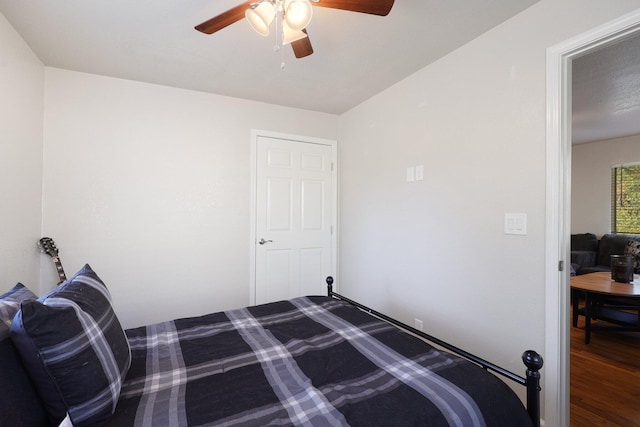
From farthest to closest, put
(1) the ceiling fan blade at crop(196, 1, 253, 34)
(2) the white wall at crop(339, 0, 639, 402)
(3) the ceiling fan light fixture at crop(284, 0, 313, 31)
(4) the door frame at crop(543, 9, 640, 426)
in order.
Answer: (2) the white wall at crop(339, 0, 639, 402) → (4) the door frame at crop(543, 9, 640, 426) → (1) the ceiling fan blade at crop(196, 1, 253, 34) → (3) the ceiling fan light fixture at crop(284, 0, 313, 31)

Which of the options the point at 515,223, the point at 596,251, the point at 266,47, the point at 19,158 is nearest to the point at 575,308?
the point at 596,251

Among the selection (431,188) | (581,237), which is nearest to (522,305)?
(431,188)

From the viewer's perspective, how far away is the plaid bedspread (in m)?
0.92

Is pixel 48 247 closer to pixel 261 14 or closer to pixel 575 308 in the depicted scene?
pixel 261 14

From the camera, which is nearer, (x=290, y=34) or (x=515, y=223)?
(x=290, y=34)

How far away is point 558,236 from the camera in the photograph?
161 centimetres

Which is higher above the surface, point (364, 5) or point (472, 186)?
point (364, 5)

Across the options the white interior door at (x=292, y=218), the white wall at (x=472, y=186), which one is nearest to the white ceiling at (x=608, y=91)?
the white wall at (x=472, y=186)

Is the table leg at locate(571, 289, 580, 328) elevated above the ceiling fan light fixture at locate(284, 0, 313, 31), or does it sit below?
below

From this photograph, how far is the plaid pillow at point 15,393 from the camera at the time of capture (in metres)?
0.77

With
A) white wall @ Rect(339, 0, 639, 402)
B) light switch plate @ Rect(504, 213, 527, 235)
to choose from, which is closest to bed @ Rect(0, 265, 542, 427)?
white wall @ Rect(339, 0, 639, 402)

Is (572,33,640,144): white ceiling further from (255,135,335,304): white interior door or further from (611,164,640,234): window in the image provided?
(255,135,335,304): white interior door

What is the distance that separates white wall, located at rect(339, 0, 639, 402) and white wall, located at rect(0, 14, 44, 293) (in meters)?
2.74

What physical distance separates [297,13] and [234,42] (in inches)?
36.8
